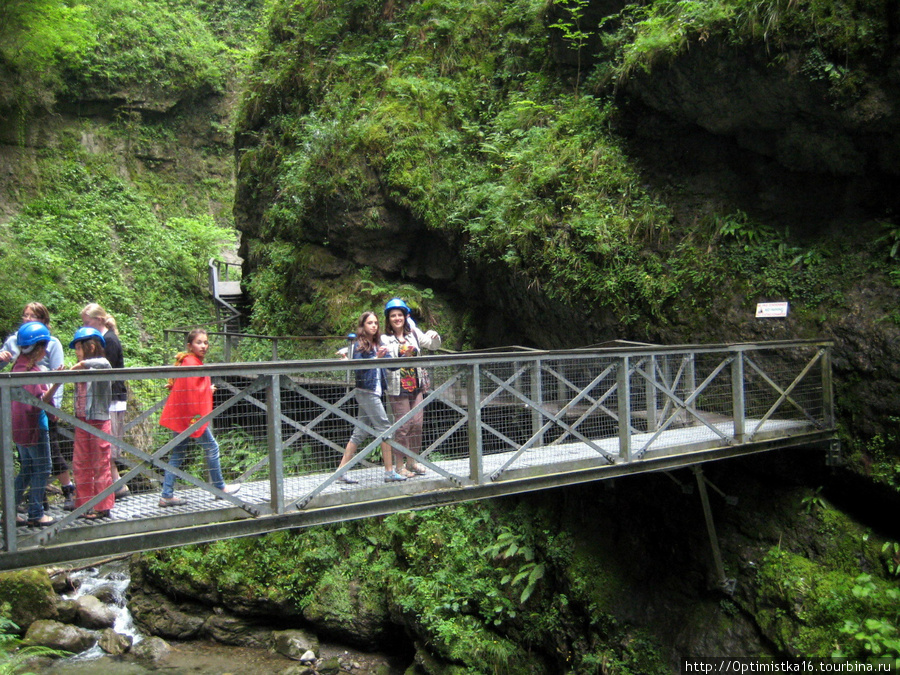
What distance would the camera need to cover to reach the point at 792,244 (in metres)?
8.16

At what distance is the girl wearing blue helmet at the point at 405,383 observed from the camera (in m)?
5.43

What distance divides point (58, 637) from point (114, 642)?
761 millimetres

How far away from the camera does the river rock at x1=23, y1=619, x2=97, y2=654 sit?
928 cm

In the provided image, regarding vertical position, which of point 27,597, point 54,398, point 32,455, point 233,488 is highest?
point 54,398

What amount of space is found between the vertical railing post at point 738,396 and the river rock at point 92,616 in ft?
31.6

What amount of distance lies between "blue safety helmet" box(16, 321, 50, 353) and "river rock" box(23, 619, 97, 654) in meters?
6.96

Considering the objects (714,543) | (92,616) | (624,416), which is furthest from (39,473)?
(92,616)

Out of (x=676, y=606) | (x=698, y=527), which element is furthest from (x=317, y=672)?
(x=698, y=527)

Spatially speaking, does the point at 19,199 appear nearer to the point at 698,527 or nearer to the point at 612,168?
the point at 612,168

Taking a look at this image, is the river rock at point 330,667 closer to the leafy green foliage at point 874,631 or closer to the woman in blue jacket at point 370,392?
the woman in blue jacket at point 370,392

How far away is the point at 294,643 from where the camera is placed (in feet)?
30.9

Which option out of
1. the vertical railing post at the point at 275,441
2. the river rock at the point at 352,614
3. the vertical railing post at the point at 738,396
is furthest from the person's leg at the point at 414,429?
the river rock at the point at 352,614

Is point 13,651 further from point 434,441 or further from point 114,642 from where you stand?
point 434,441

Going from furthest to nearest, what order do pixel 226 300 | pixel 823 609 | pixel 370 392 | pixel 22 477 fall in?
pixel 226 300 → pixel 823 609 → pixel 370 392 → pixel 22 477
